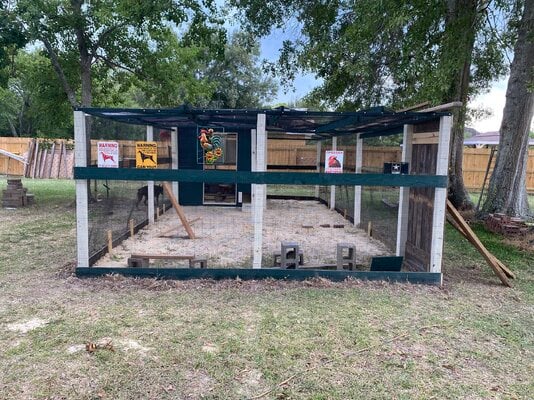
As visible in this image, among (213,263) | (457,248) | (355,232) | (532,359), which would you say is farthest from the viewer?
(355,232)

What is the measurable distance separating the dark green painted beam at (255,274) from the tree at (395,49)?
2886 millimetres

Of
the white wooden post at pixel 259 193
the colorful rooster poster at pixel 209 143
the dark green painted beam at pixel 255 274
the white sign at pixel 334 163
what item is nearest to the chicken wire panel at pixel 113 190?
the dark green painted beam at pixel 255 274

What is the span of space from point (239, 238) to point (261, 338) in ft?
12.4

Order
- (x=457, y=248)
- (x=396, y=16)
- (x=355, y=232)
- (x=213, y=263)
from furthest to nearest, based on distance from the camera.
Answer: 1. (x=355, y=232)
2. (x=457, y=248)
3. (x=396, y=16)
4. (x=213, y=263)

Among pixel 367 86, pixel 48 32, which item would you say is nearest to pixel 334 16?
pixel 367 86

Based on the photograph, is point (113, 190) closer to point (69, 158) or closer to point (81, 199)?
point (81, 199)

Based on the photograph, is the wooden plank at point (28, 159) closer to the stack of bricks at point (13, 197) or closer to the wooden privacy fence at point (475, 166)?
the stack of bricks at point (13, 197)

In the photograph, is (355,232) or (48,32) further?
(48,32)

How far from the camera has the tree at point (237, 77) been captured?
2077 cm

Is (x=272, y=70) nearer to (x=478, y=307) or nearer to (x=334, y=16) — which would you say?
(x=334, y=16)

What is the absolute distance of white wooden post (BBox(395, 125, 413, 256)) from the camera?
5.74 m

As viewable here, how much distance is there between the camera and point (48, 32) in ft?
29.5

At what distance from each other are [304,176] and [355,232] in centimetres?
349

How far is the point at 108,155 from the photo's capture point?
4.74 metres
